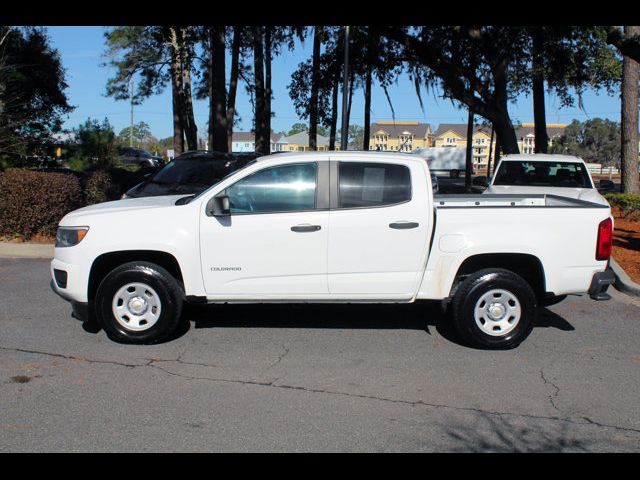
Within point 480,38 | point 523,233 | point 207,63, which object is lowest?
point 523,233

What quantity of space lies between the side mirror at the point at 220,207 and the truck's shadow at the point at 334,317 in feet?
4.64

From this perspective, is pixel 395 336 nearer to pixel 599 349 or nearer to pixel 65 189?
pixel 599 349

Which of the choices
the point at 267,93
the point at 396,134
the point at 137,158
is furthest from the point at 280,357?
the point at 396,134

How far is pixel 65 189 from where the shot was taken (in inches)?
469

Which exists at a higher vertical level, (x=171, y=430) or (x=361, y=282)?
(x=361, y=282)

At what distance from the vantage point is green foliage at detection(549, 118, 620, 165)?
82.6 m

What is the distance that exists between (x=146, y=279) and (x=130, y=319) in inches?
17.3

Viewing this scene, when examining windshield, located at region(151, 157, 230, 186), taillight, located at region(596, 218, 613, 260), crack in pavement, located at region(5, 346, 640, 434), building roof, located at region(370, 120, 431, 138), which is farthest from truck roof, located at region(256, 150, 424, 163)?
building roof, located at region(370, 120, 431, 138)

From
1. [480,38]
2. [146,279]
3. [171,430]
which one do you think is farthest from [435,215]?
[480,38]

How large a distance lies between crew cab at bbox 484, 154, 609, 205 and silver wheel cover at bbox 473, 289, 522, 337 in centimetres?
560

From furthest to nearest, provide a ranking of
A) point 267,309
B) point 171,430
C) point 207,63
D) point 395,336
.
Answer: point 207,63, point 267,309, point 395,336, point 171,430

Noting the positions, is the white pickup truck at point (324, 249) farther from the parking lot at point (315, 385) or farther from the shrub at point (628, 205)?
the shrub at point (628, 205)

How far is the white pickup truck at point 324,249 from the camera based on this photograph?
6.21 meters

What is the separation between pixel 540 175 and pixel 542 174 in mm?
41
